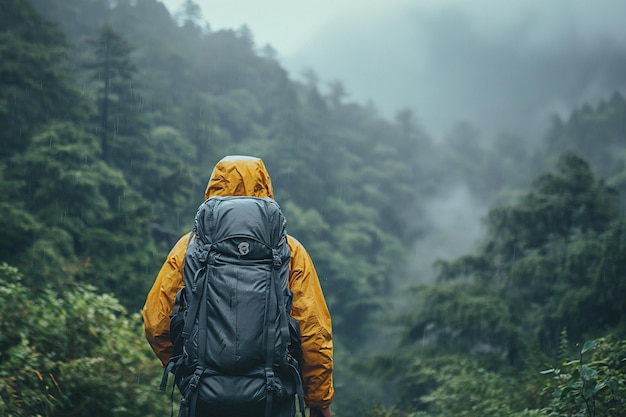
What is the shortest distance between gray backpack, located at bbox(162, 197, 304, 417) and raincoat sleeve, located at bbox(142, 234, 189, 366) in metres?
0.05

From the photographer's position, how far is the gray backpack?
1.99 m

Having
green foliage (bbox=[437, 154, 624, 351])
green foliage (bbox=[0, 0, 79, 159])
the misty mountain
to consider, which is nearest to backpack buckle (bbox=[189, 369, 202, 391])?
green foliage (bbox=[437, 154, 624, 351])

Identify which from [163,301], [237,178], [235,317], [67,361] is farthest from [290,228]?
[235,317]

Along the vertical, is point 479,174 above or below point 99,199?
above

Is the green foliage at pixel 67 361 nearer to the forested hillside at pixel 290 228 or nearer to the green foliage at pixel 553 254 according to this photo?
the forested hillside at pixel 290 228

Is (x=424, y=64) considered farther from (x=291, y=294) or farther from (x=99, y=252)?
(x=291, y=294)

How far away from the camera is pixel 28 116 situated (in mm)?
16062

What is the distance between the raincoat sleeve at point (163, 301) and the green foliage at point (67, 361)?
1.47 meters

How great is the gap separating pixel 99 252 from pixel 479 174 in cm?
3944

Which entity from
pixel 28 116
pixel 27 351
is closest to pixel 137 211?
pixel 28 116

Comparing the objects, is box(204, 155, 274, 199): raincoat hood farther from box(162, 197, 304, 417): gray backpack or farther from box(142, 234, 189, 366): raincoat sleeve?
box(142, 234, 189, 366): raincoat sleeve

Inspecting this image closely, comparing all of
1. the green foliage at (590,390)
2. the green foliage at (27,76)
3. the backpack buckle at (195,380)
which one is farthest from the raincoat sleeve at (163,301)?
the green foliage at (27,76)

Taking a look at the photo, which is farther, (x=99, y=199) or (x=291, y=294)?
(x=99, y=199)

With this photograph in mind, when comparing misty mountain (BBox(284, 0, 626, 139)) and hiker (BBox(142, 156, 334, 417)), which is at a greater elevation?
misty mountain (BBox(284, 0, 626, 139))
